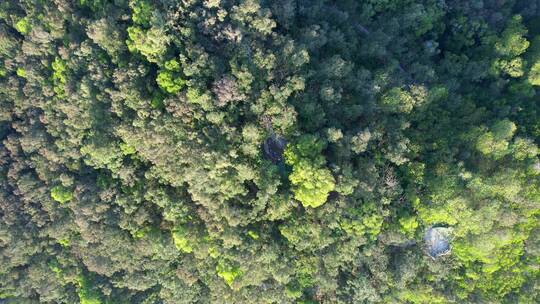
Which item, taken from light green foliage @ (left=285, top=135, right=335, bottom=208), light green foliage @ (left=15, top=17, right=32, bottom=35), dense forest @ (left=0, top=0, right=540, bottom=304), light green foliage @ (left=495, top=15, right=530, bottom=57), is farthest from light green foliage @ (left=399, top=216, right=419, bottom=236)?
light green foliage @ (left=15, top=17, right=32, bottom=35)

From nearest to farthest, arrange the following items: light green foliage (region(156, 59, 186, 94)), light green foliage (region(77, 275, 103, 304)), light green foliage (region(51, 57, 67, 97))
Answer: light green foliage (region(156, 59, 186, 94)) → light green foliage (region(51, 57, 67, 97)) → light green foliage (region(77, 275, 103, 304))

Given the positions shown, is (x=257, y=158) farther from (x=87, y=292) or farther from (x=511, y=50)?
(x=511, y=50)

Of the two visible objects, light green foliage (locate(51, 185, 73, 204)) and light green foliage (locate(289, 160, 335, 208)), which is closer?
light green foliage (locate(289, 160, 335, 208))

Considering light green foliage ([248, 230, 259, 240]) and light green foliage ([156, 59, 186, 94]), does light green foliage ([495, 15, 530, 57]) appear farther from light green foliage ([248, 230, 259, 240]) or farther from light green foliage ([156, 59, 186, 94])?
light green foliage ([156, 59, 186, 94])

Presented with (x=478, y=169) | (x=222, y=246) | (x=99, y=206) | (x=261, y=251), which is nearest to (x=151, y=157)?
(x=99, y=206)

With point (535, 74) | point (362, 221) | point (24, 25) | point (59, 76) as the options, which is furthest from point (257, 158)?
point (535, 74)

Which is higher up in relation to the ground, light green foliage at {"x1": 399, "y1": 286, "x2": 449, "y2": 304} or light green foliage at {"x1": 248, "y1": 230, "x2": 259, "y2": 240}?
light green foliage at {"x1": 248, "y1": 230, "x2": 259, "y2": 240}
